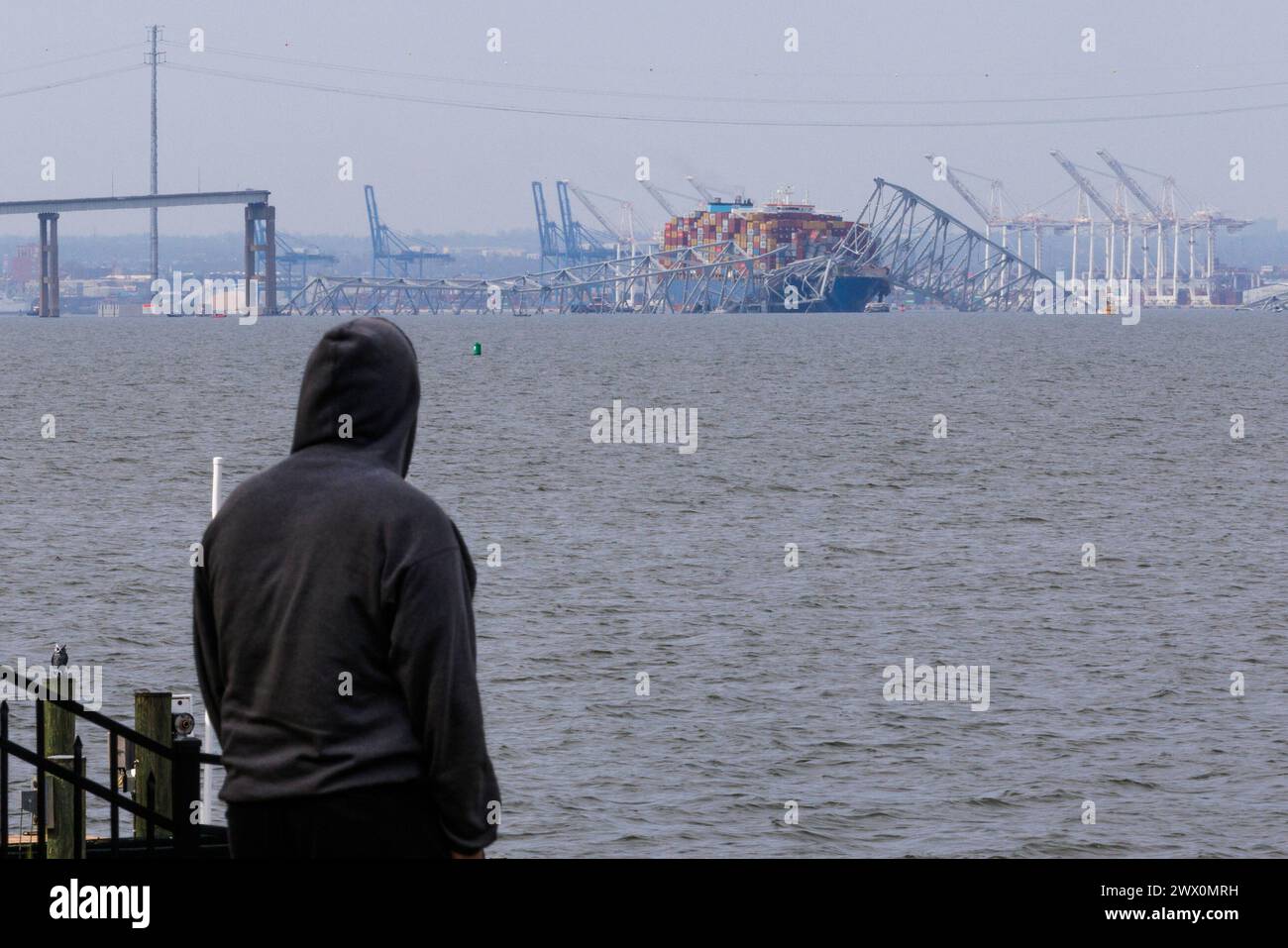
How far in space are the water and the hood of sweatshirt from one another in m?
11.8

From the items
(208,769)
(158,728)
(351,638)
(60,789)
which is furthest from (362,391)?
(208,769)

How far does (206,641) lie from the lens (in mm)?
4582

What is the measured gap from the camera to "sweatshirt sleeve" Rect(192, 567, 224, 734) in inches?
178

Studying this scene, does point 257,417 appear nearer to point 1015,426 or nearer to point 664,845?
point 1015,426

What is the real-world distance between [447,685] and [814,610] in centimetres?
2427

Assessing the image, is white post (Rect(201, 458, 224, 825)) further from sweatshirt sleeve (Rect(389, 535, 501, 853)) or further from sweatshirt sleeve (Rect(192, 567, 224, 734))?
sweatshirt sleeve (Rect(389, 535, 501, 853))

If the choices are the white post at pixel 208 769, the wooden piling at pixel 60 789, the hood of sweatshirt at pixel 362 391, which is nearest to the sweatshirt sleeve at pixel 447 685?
the hood of sweatshirt at pixel 362 391

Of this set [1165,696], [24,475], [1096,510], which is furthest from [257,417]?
[1165,696]

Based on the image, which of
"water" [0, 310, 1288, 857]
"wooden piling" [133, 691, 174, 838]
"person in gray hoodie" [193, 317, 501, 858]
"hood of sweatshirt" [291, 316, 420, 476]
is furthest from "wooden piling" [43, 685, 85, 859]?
"water" [0, 310, 1288, 857]

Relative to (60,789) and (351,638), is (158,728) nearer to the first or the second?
(60,789)
